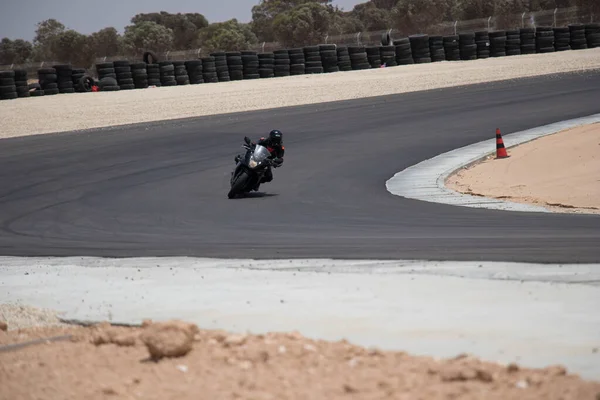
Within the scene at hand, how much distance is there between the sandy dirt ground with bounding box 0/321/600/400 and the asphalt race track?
3.11 meters

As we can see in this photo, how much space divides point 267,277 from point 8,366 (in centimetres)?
264

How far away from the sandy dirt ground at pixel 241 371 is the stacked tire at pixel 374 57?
41923 mm

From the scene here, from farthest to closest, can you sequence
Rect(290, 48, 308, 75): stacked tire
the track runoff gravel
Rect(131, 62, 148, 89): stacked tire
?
Rect(290, 48, 308, 75): stacked tire, Rect(131, 62, 148, 89): stacked tire, the track runoff gravel

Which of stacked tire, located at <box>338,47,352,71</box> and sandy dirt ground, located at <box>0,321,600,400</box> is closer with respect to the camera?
sandy dirt ground, located at <box>0,321,600,400</box>

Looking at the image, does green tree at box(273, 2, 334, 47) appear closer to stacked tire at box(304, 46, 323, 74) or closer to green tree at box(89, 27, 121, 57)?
green tree at box(89, 27, 121, 57)

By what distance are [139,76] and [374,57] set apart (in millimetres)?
11938

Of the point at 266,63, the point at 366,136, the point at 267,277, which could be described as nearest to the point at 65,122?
the point at 366,136

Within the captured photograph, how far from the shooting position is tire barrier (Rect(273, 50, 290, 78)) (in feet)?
149

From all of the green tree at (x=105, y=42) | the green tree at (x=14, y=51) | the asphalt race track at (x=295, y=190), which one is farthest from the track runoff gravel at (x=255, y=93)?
the green tree at (x=14, y=51)

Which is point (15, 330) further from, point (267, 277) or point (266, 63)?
point (266, 63)

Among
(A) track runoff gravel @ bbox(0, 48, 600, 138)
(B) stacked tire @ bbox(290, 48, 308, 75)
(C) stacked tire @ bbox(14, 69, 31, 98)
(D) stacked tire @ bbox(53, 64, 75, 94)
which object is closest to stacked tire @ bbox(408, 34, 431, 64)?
(A) track runoff gravel @ bbox(0, 48, 600, 138)

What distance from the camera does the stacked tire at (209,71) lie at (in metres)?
44.3

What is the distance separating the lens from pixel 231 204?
50.0 feet

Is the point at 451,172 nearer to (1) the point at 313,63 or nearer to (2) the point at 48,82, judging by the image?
(2) the point at 48,82
